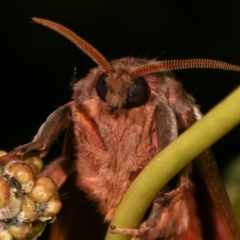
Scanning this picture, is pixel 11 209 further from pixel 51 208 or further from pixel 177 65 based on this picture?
pixel 177 65

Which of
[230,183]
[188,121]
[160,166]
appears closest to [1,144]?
[230,183]

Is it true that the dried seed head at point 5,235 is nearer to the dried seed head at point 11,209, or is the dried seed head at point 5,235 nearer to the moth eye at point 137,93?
the dried seed head at point 11,209

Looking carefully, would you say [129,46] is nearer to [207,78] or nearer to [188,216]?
[207,78]

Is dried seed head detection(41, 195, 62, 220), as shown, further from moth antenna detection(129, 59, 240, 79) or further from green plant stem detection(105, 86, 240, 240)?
moth antenna detection(129, 59, 240, 79)

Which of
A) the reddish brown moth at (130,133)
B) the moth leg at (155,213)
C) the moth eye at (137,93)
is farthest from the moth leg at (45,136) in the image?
the moth leg at (155,213)

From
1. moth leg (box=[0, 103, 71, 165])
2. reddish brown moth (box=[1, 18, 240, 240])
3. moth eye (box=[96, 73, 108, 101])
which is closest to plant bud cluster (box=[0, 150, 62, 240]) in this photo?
moth leg (box=[0, 103, 71, 165])

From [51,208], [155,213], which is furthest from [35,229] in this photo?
[155,213]
